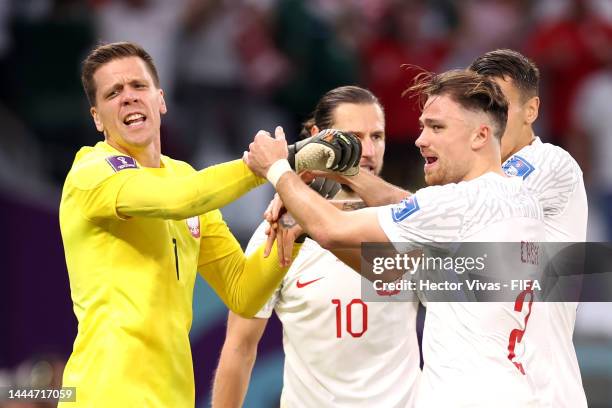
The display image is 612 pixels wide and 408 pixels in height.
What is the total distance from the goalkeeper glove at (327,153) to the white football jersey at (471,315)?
415 millimetres

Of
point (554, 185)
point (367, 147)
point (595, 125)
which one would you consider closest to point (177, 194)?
point (367, 147)

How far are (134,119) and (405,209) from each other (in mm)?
1377

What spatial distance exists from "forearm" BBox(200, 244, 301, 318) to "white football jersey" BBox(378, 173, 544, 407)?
814 millimetres

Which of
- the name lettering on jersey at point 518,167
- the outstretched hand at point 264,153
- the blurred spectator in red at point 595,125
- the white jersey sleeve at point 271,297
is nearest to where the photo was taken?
the outstretched hand at point 264,153

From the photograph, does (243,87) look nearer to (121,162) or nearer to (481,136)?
(121,162)

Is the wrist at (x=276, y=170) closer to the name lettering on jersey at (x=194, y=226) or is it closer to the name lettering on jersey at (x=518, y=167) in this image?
the name lettering on jersey at (x=194, y=226)

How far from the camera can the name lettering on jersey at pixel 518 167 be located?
19.9 feet

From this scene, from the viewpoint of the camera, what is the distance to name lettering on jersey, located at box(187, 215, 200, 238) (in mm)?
5930

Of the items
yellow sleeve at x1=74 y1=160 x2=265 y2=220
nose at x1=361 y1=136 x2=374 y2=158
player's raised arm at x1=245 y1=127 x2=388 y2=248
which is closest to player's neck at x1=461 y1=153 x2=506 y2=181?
player's raised arm at x1=245 y1=127 x2=388 y2=248

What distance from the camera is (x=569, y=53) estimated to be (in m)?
12.2

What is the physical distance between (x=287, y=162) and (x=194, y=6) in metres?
6.21

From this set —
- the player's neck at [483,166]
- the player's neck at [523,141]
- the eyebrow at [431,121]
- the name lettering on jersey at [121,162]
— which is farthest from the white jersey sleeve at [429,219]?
the name lettering on jersey at [121,162]

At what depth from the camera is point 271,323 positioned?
390 inches

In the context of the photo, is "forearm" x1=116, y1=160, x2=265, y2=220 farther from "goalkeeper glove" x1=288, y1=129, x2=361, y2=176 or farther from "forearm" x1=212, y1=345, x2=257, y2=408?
"forearm" x1=212, y1=345, x2=257, y2=408
